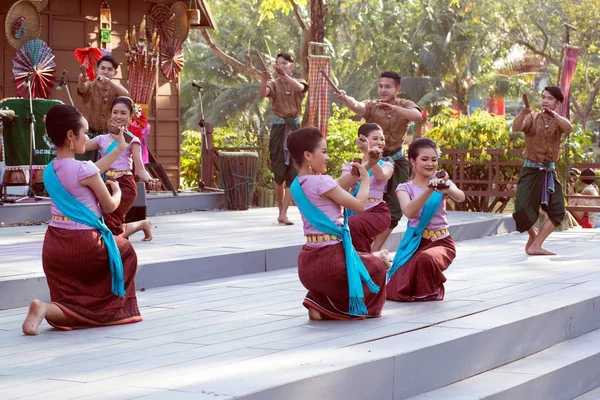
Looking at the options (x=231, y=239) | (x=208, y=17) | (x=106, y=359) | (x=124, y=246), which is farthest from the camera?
(x=208, y=17)

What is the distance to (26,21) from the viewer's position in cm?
1380

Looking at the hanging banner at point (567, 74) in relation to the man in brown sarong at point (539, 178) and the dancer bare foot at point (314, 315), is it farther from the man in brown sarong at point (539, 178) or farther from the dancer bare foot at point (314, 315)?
the dancer bare foot at point (314, 315)

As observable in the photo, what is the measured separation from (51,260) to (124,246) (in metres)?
0.45

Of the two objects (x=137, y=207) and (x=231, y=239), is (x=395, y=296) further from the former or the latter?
(x=137, y=207)

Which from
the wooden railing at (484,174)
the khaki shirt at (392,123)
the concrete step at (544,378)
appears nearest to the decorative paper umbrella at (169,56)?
the wooden railing at (484,174)

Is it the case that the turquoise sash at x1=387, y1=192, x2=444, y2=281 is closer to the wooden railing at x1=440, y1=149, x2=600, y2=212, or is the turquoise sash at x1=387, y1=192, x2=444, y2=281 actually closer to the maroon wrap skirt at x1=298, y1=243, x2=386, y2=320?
the maroon wrap skirt at x1=298, y1=243, x2=386, y2=320

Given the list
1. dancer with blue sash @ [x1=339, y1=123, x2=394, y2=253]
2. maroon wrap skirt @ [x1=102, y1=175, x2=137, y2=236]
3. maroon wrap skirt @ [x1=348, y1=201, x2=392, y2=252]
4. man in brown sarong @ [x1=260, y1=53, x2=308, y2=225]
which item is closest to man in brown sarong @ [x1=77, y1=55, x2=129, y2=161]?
man in brown sarong @ [x1=260, y1=53, x2=308, y2=225]

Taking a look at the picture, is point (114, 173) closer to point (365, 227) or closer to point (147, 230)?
point (147, 230)

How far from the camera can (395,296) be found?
23.2 feet

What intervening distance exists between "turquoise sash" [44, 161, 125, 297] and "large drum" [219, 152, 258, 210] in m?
7.73

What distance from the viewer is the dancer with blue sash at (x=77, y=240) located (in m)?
5.97

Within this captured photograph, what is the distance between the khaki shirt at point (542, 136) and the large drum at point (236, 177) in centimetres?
463

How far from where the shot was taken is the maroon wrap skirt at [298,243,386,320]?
621 centimetres

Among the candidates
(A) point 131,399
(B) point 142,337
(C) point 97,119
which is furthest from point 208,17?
(A) point 131,399
